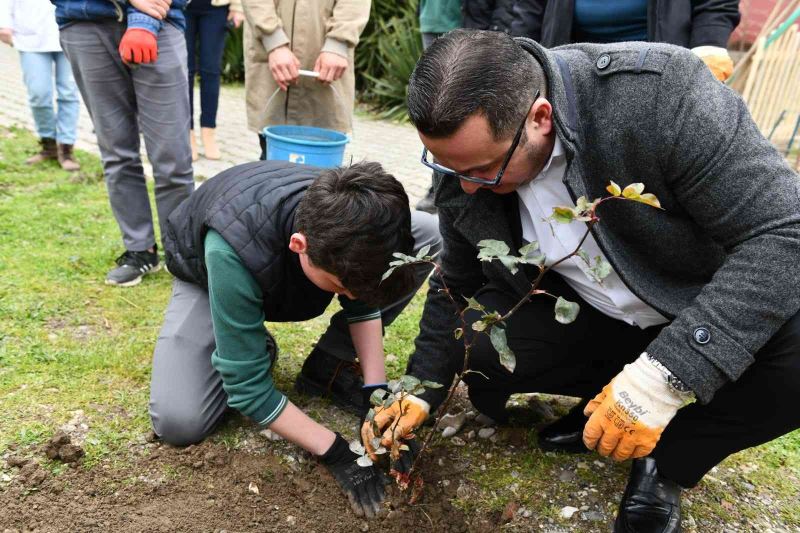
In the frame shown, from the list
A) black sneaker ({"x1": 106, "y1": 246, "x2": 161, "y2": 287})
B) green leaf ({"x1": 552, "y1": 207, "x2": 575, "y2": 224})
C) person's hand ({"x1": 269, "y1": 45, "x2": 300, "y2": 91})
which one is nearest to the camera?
green leaf ({"x1": 552, "y1": 207, "x2": 575, "y2": 224})

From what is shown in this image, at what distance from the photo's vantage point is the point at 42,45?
484 centimetres

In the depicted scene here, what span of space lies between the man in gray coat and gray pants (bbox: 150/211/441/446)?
620mm

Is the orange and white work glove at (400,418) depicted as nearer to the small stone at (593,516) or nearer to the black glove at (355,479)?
the black glove at (355,479)

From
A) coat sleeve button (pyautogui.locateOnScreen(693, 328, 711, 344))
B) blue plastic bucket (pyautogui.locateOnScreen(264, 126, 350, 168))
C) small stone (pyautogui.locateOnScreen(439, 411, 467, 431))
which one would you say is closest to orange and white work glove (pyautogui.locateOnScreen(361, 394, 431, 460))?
small stone (pyautogui.locateOnScreen(439, 411, 467, 431))

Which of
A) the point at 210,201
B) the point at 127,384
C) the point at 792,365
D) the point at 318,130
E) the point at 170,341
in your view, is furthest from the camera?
the point at 318,130

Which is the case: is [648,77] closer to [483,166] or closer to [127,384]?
[483,166]

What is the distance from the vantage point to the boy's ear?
1.85 m

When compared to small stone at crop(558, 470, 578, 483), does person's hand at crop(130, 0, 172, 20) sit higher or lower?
higher

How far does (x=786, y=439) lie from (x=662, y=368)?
1.20m

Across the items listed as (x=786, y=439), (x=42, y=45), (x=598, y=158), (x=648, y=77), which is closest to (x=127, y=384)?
(x=598, y=158)

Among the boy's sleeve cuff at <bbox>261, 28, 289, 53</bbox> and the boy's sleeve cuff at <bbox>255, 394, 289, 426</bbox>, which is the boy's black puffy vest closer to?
the boy's sleeve cuff at <bbox>255, 394, 289, 426</bbox>

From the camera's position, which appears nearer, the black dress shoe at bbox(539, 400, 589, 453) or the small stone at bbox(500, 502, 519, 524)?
the small stone at bbox(500, 502, 519, 524)

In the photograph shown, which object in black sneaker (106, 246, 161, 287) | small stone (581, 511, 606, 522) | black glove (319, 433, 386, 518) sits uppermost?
small stone (581, 511, 606, 522)

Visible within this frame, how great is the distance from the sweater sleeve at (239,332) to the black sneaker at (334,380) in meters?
0.49
